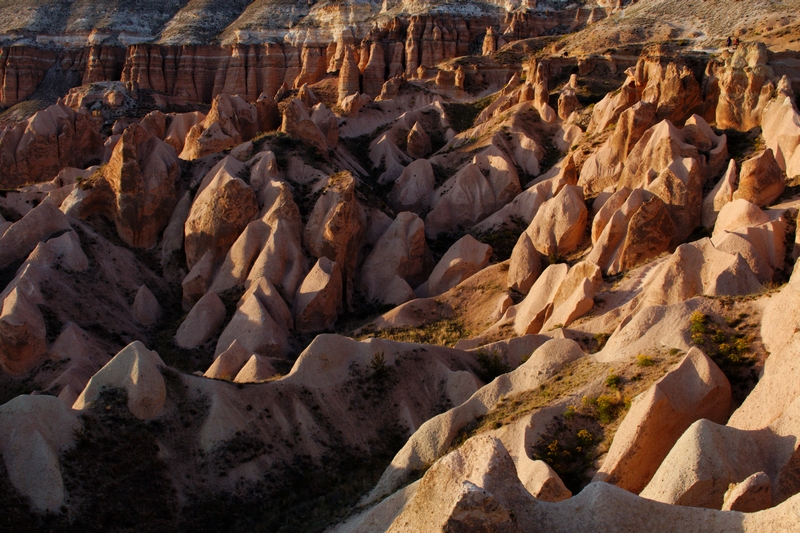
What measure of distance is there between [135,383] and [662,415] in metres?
15.0

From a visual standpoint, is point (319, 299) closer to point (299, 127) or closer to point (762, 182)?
point (299, 127)

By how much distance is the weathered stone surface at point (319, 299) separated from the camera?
40.6 metres

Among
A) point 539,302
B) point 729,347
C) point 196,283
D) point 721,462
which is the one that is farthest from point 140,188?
point 721,462

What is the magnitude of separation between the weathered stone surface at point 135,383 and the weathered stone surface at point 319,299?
15292 millimetres

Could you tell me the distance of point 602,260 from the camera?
123ft

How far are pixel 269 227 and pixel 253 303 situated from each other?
6.38 m

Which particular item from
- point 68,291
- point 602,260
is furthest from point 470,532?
point 68,291

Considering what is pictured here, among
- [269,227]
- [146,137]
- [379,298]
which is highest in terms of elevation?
[146,137]

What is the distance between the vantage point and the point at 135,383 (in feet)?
80.7

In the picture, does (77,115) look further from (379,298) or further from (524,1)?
(524,1)

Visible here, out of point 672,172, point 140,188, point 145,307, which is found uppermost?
point 672,172

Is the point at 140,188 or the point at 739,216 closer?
the point at 739,216

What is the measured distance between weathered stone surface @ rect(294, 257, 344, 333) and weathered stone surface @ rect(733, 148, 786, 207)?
19.7 metres

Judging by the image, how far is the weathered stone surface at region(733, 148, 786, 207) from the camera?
3588 centimetres
